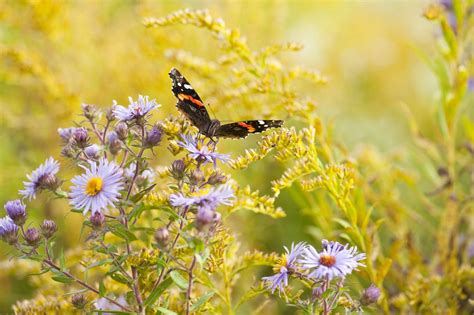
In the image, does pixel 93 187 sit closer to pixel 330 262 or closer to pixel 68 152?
pixel 68 152

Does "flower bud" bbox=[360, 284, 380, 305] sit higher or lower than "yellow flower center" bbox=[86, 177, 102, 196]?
lower

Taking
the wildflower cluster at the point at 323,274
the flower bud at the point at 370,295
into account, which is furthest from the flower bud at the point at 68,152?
the flower bud at the point at 370,295

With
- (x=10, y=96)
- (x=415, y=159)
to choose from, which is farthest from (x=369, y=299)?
(x=10, y=96)

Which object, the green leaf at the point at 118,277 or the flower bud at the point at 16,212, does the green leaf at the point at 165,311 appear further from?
the flower bud at the point at 16,212

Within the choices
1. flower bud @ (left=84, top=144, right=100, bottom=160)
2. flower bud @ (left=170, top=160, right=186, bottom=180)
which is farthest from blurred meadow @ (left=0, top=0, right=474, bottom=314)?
flower bud @ (left=170, top=160, right=186, bottom=180)

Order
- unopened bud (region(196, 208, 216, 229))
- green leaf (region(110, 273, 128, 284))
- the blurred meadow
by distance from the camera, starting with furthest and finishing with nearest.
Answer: the blurred meadow → green leaf (region(110, 273, 128, 284)) → unopened bud (region(196, 208, 216, 229))

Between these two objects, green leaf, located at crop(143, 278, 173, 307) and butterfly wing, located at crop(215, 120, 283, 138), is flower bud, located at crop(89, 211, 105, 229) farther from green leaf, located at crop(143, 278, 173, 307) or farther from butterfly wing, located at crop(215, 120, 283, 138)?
butterfly wing, located at crop(215, 120, 283, 138)
